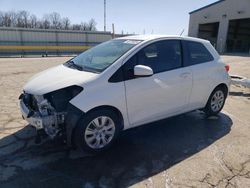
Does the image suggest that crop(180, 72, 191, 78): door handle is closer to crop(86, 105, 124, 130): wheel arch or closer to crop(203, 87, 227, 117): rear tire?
crop(203, 87, 227, 117): rear tire

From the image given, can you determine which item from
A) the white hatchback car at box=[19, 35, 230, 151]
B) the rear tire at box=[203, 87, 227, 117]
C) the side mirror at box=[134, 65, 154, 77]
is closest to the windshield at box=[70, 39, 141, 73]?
the white hatchback car at box=[19, 35, 230, 151]

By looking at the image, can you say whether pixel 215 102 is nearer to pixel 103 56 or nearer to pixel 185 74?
pixel 185 74

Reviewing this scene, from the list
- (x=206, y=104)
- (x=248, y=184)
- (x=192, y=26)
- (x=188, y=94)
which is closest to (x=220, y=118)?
(x=206, y=104)

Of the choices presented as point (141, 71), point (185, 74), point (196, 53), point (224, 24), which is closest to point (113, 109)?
point (141, 71)

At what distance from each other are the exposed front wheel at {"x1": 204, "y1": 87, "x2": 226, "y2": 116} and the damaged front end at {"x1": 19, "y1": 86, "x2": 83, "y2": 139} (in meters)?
3.01

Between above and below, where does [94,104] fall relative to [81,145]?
above

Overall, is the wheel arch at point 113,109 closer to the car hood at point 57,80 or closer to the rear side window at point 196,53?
the car hood at point 57,80

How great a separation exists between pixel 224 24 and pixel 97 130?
34938mm

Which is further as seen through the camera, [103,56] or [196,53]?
[196,53]

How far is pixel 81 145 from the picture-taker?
11.0 ft

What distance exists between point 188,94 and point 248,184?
1.86 metres

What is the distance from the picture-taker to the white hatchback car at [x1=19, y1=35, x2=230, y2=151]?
3277 millimetres

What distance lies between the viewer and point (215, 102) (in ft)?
16.9

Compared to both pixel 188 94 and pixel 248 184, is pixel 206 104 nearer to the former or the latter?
pixel 188 94
